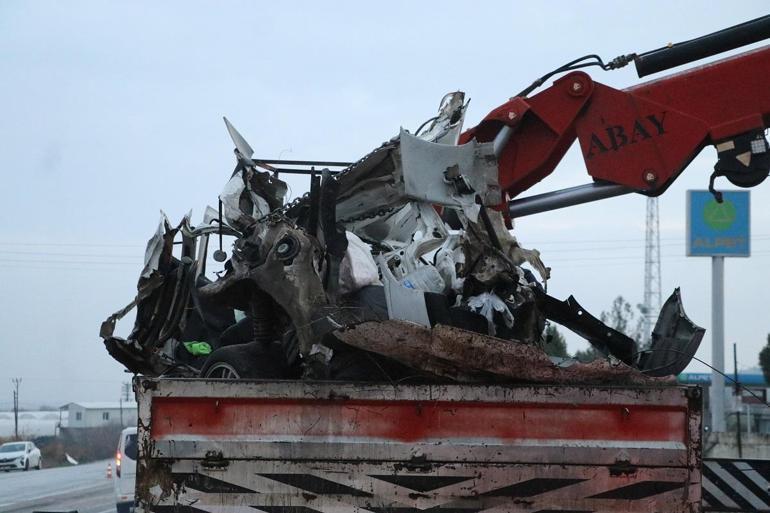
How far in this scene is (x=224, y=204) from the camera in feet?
23.9

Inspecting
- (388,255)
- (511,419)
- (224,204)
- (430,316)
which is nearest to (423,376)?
(511,419)

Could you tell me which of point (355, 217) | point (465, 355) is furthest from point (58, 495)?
point (465, 355)

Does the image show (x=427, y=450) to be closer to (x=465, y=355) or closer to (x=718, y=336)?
→ (x=465, y=355)

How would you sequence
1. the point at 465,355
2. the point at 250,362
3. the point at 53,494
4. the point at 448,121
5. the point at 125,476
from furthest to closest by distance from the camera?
the point at 53,494 < the point at 125,476 < the point at 448,121 < the point at 250,362 < the point at 465,355

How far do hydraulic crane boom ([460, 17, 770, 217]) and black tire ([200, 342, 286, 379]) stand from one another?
2565 mm

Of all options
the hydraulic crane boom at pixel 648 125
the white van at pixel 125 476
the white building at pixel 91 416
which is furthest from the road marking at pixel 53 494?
the white building at pixel 91 416

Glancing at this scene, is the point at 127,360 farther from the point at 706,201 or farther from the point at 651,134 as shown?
the point at 706,201

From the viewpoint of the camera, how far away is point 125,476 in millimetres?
16750

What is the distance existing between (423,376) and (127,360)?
2.67 metres

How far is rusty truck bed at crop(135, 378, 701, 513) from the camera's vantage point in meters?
4.76

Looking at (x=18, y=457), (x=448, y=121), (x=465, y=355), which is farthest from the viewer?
(x=18, y=457)

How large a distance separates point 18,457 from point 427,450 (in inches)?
1519

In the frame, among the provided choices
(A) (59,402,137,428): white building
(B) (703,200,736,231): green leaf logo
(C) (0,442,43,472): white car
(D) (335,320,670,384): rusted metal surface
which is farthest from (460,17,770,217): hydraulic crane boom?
(A) (59,402,137,428): white building

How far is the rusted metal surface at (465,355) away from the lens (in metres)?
5.00
